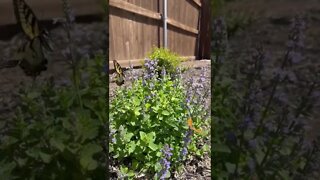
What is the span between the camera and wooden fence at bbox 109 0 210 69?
634 centimetres

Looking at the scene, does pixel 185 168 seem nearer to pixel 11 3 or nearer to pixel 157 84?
pixel 157 84

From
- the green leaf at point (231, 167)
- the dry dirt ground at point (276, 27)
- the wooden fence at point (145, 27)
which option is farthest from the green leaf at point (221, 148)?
the wooden fence at point (145, 27)

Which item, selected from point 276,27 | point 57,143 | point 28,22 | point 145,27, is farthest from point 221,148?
point 145,27

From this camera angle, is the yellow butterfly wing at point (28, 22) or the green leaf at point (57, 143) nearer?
the yellow butterfly wing at point (28, 22)

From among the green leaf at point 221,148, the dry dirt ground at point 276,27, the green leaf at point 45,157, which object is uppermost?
the dry dirt ground at point 276,27

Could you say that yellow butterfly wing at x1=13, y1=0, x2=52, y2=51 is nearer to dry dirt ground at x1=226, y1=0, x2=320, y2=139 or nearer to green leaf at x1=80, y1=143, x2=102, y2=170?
green leaf at x1=80, y1=143, x2=102, y2=170

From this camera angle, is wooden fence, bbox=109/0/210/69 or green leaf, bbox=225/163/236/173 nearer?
green leaf, bbox=225/163/236/173

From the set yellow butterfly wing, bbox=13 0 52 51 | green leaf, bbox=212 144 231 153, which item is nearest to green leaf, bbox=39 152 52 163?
yellow butterfly wing, bbox=13 0 52 51

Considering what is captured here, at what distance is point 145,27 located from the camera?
742 centimetres

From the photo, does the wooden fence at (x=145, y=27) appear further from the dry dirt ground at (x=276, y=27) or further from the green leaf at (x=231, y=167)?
the dry dirt ground at (x=276, y=27)

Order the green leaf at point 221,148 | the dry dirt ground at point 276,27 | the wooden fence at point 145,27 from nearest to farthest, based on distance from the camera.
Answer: the dry dirt ground at point 276,27 → the green leaf at point 221,148 → the wooden fence at point 145,27

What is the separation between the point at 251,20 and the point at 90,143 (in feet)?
2.87

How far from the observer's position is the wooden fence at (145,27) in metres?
6.34

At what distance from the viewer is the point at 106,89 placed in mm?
1902
